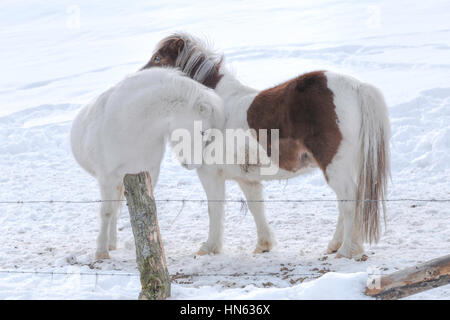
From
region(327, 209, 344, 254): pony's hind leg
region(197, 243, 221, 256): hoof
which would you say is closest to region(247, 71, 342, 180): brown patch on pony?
region(327, 209, 344, 254): pony's hind leg

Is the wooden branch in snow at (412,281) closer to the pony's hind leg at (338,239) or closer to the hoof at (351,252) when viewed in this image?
the hoof at (351,252)

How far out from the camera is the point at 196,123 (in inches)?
191

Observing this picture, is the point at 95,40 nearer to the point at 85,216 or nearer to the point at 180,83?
the point at 85,216

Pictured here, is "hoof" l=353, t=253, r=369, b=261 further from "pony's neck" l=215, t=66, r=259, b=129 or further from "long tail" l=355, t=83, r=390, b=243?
"pony's neck" l=215, t=66, r=259, b=129

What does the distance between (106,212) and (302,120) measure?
217 centimetres

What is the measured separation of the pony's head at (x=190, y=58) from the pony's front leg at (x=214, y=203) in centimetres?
98

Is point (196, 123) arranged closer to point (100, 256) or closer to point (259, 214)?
point (259, 214)

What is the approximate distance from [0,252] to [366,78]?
9363 mm

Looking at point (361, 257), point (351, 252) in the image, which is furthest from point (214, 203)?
point (361, 257)

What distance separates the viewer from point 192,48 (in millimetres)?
5816

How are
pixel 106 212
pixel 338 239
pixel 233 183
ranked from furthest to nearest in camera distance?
pixel 233 183 < pixel 106 212 < pixel 338 239

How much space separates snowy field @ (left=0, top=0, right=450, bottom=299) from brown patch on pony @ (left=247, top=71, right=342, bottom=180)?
969 millimetres

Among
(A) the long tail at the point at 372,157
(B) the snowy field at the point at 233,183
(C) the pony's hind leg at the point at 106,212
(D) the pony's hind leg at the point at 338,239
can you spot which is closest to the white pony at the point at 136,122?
(C) the pony's hind leg at the point at 106,212
